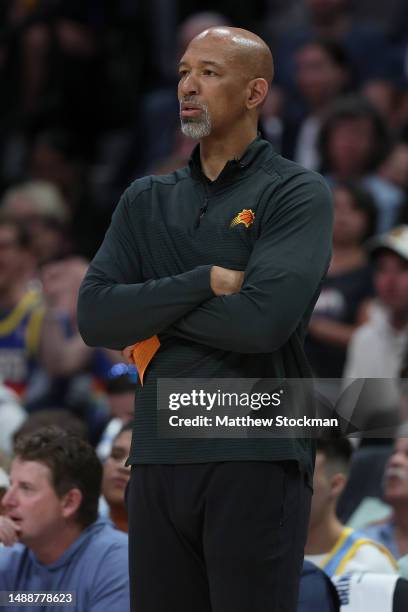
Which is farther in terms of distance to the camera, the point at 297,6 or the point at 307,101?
the point at 297,6

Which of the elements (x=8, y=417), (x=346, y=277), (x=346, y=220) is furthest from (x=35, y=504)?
(x=346, y=220)

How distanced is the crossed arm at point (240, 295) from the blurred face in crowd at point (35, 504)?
1.27 metres

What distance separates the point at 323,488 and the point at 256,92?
1855mm

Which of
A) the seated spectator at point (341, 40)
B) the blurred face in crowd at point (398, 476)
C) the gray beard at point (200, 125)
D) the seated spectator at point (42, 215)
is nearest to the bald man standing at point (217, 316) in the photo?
the gray beard at point (200, 125)

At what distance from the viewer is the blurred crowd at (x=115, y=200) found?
181 inches

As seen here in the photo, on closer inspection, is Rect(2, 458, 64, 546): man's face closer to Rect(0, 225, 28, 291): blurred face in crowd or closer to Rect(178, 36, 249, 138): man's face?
Rect(178, 36, 249, 138): man's face

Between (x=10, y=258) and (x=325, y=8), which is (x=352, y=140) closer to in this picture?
(x=325, y=8)

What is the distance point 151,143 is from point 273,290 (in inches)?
261

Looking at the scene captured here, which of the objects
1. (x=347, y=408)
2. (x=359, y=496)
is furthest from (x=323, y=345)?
(x=347, y=408)

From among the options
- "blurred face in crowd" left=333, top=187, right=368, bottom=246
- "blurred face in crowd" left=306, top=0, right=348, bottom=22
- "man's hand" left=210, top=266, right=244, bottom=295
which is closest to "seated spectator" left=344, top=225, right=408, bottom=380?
"blurred face in crowd" left=333, top=187, right=368, bottom=246

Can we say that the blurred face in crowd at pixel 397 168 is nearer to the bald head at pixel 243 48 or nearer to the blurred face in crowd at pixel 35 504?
the blurred face in crowd at pixel 35 504

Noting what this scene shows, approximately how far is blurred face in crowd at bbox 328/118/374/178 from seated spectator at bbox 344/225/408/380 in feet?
3.32

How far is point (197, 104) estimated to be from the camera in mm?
3168

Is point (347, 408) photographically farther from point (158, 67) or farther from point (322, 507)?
point (158, 67)
